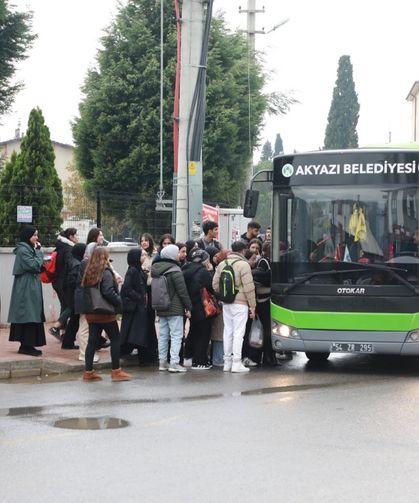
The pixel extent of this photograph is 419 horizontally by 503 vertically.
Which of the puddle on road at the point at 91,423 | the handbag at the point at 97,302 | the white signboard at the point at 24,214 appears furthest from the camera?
the white signboard at the point at 24,214

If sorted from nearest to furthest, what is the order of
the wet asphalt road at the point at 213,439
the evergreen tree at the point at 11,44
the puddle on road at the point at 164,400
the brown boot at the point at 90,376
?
the wet asphalt road at the point at 213,439 < the puddle on road at the point at 164,400 < the brown boot at the point at 90,376 < the evergreen tree at the point at 11,44

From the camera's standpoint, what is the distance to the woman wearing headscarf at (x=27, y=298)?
46.2ft

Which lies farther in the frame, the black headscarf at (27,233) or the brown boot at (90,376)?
the black headscarf at (27,233)

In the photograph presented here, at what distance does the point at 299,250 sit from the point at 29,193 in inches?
333

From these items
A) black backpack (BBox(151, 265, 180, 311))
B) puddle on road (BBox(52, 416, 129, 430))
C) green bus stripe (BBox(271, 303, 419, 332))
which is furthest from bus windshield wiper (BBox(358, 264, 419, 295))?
puddle on road (BBox(52, 416, 129, 430))

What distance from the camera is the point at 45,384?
1261 centimetres

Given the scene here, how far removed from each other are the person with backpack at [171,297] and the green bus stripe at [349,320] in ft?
4.38

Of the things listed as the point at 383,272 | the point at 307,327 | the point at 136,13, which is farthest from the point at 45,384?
the point at 136,13

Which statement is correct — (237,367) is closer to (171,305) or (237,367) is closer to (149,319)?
(171,305)

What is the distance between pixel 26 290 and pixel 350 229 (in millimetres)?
4479

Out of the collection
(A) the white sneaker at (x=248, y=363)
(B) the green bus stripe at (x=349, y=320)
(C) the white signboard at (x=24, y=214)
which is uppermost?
(C) the white signboard at (x=24, y=214)

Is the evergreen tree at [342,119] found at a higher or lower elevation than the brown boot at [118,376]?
higher

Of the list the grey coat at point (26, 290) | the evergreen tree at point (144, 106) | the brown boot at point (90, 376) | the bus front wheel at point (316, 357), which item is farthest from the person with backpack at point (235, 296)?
the evergreen tree at point (144, 106)

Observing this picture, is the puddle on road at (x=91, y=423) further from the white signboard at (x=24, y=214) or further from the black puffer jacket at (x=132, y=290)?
the white signboard at (x=24, y=214)
